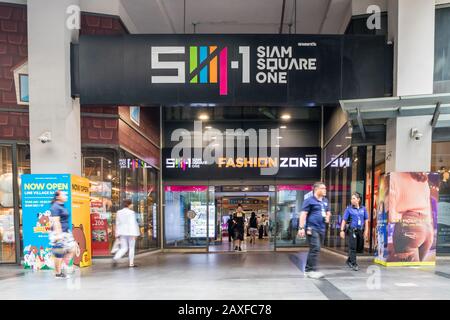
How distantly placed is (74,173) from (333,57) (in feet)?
19.4

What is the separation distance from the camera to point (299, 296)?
474cm

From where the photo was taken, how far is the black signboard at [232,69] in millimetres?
7383

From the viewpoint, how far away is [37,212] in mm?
7203

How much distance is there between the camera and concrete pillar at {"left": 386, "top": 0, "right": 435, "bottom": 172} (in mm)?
7266

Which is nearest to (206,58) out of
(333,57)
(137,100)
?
(137,100)

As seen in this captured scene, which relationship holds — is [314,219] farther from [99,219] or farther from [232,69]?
[99,219]

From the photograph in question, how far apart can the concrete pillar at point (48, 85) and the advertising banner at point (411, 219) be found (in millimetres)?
6643

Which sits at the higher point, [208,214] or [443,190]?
[443,190]

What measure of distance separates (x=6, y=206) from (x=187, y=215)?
6199mm

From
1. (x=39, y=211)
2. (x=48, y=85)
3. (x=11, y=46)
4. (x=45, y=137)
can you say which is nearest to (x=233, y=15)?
(x=48, y=85)

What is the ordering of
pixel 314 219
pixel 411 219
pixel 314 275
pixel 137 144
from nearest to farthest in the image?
pixel 314 219
pixel 314 275
pixel 411 219
pixel 137 144

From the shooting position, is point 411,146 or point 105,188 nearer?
point 411,146

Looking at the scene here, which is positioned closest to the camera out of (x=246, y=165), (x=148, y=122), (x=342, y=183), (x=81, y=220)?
(x=81, y=220)

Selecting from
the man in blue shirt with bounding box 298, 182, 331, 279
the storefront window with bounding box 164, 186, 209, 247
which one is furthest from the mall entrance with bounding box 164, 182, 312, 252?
the man in blue shirt with bounding box 298, 182, 331, 279
